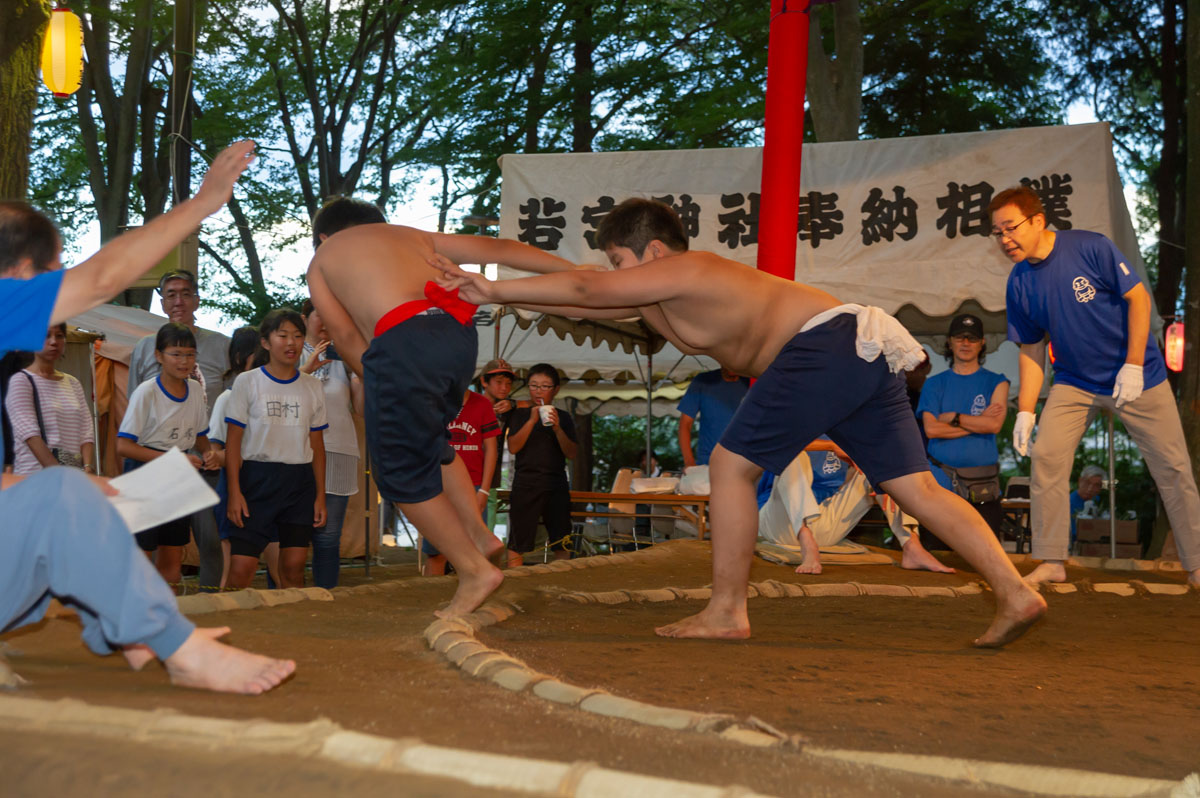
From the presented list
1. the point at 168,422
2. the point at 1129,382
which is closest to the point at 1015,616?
the point at 1129,382

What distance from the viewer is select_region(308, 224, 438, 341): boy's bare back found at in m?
3.04

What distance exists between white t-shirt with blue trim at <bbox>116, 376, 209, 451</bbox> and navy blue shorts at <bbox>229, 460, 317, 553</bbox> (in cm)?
40

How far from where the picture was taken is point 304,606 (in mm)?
3420

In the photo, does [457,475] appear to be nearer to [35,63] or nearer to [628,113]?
[35,63]

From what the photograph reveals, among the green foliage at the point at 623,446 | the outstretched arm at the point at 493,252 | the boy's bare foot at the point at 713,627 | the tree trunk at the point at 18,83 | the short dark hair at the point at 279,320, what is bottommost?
the green foliage at the point at 623,446

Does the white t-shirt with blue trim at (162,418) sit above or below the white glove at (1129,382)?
below

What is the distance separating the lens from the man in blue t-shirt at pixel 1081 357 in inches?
175

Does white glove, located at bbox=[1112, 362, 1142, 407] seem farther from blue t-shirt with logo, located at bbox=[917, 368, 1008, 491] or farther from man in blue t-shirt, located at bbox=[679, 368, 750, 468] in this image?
man in blue t-shirt, located at bbox=[679, 368, 750, 468]

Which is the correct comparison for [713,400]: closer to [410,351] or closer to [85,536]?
[410,351]

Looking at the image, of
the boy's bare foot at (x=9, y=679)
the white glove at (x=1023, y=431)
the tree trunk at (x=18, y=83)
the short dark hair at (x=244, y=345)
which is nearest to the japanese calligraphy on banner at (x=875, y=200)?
the white glove at (x=1023, y=431)

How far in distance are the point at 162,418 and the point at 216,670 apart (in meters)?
3.05

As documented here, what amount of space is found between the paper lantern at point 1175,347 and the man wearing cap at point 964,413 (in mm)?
3310

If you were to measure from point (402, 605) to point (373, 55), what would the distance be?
14636 mm

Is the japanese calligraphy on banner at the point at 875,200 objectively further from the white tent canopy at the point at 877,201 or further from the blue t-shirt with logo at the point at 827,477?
the blue t-shirt with logo at the point at 827,477
